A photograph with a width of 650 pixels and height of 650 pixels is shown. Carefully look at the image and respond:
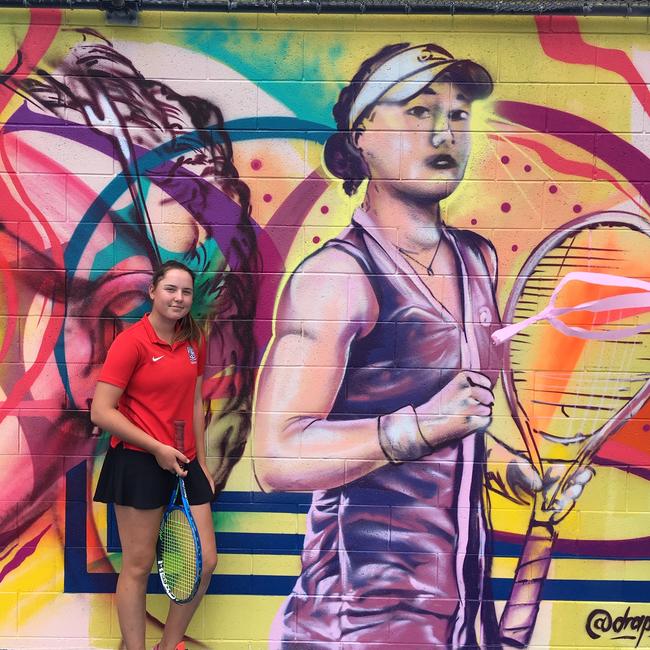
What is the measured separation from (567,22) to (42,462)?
3.46 m

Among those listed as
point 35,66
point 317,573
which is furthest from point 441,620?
point 35,66

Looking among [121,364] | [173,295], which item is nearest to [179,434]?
[121,364]

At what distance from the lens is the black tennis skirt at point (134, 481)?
3.93 meters

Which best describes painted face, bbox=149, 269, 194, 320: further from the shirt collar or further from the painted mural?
the painted mural

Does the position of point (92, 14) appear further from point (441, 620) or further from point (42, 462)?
point (441, 620)

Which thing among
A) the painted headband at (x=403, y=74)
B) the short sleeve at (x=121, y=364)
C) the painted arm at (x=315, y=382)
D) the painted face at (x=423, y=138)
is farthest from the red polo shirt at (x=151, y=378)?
the painted headband at (x=403, y=74)

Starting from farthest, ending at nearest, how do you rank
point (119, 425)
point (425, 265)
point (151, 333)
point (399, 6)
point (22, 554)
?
1. point (22, 554)
2. point (425, 265)
3. point (399, 6)
4. point (151, 333)
5. point (119, 425)

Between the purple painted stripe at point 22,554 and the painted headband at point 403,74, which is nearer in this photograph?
the painted headband at point 403,74

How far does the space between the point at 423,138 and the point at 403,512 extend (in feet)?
6.22

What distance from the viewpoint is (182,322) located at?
4.07 m

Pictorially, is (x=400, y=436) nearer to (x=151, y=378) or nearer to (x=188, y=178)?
(x=151, y=378)

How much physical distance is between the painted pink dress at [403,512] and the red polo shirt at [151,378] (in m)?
0.80

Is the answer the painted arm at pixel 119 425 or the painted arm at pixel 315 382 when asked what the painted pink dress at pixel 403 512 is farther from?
the painted arm at pixel 119 425

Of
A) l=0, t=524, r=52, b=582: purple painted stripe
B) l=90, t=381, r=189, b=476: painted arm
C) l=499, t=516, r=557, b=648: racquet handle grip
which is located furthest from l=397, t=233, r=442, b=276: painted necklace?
l=0, t=524, r=52, b=582: purple painted stripe
